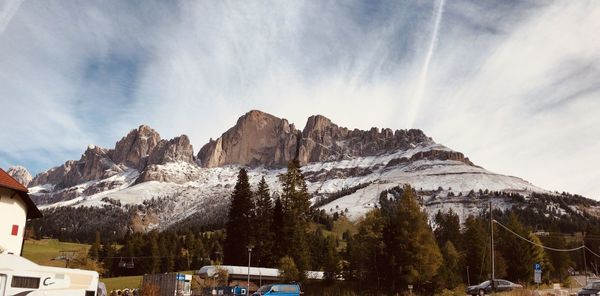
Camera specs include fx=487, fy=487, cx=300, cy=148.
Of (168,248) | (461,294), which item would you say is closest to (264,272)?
(461,294)

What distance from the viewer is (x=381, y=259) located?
55.8 metres

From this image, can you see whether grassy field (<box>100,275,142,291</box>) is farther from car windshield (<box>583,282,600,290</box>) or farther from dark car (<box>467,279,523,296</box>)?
car windshield (<box>583,282,600,290</box>)

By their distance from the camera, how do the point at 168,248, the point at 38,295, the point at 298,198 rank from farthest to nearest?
1. the point at 168,248
2. the point at 298,198
3. the point at 38,295

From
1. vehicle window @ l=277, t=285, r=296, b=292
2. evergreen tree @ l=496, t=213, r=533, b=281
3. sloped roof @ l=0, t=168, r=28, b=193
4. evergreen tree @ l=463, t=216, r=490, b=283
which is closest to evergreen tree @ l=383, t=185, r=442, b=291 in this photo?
vehicle window @ l=277, t=285, r=296, b=292

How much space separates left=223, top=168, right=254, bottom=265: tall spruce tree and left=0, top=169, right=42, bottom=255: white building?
47.1 metres

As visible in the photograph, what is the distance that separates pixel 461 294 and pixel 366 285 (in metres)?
12.0

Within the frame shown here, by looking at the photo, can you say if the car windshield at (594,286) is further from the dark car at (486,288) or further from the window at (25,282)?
the window at (25,282)

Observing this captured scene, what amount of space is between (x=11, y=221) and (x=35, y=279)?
13.3 meters

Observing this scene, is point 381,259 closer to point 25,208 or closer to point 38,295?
point 25,208

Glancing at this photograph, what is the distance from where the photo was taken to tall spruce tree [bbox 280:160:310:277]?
71875 millimetres

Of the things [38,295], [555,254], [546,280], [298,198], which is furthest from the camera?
[555,254]

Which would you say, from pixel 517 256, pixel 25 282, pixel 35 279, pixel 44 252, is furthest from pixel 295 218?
pixel 44 252

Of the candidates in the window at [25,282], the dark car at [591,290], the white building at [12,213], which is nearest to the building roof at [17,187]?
the white building at [12,213]

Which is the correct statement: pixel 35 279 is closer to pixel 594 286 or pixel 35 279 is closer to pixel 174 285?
pixel 594 286
